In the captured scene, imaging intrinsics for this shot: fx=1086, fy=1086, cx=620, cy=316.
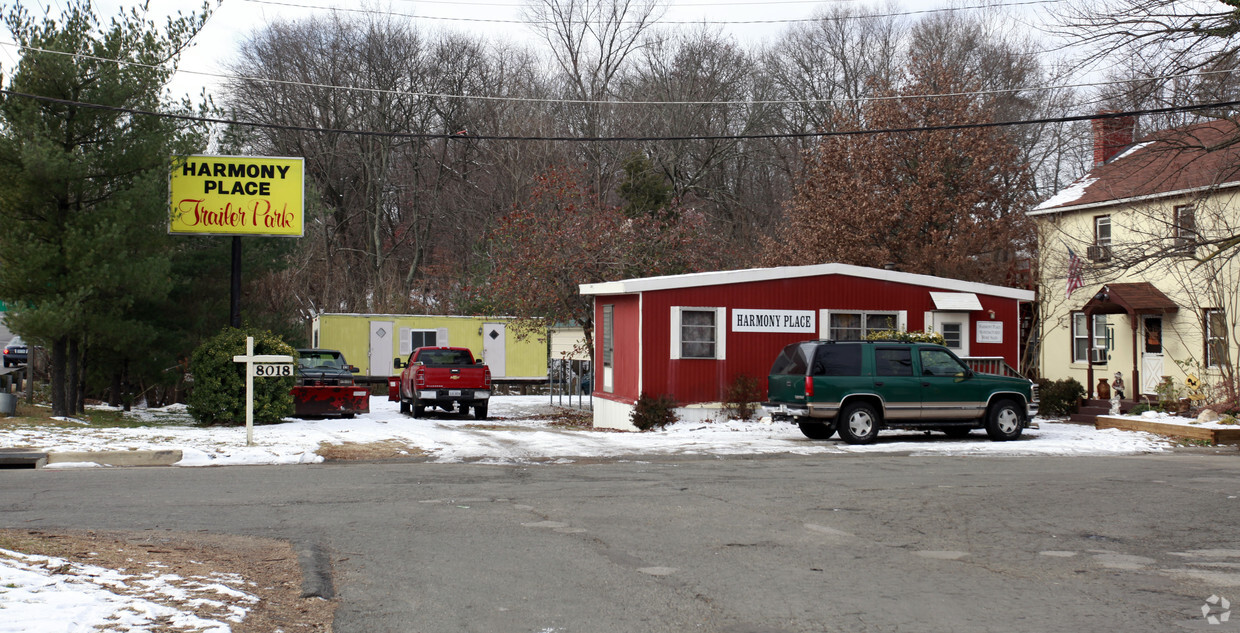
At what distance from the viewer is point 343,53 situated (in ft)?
169

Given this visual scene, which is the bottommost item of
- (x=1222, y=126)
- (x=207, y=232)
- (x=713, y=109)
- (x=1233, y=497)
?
(x=1233, y=497)

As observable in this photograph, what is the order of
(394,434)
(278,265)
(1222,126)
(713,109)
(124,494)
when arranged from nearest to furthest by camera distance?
(124,494) → (394,434) → (1222,126) → (278,265) → (713,109)

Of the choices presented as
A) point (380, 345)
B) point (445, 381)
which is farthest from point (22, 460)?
point (380, 345)

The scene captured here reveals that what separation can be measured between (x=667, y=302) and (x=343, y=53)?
3425 centimetres

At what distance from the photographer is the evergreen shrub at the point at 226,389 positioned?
2128cm

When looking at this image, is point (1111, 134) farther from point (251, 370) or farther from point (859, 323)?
point (251, 370)

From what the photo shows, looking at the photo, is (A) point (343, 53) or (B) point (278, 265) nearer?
(B) point (278, 265)

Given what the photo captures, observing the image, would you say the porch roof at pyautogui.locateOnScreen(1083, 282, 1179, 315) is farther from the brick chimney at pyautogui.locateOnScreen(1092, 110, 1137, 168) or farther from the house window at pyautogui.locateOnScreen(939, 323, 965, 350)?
the house window at pyautogui.locateOnScreen(939, 323, 965, 350)

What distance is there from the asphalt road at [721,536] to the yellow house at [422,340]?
22520mm

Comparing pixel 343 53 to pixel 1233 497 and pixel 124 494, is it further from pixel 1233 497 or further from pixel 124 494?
pixel 1233 497

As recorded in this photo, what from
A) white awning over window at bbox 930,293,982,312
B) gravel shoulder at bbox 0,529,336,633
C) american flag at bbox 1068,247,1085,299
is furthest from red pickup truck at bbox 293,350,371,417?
american flag at bbox 1068,247,1085,299

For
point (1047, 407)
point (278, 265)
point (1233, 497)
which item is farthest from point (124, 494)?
point (1047, 407)

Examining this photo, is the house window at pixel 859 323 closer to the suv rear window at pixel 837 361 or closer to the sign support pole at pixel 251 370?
the suv rear window at pixel 837 361

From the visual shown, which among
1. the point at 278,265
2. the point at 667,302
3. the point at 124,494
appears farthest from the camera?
the point at 278,265
